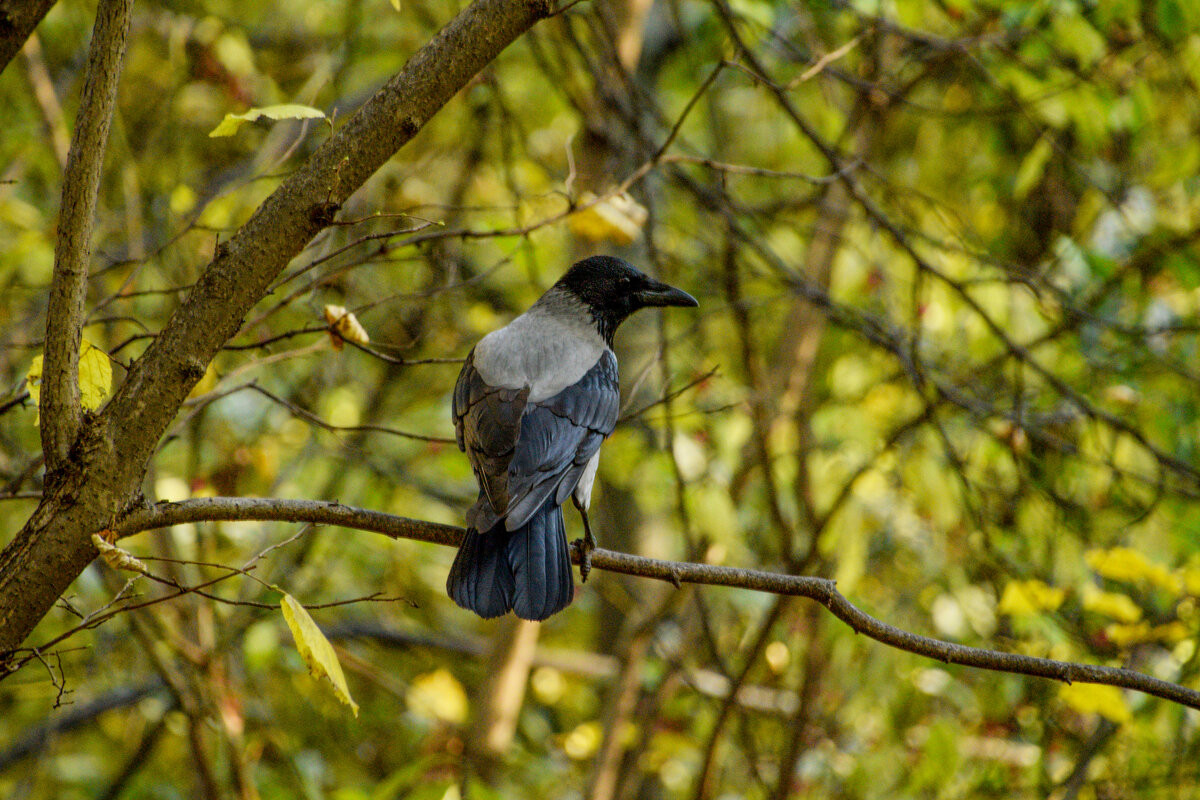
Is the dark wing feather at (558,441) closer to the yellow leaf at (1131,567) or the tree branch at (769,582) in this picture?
the tree branch at (769,582)

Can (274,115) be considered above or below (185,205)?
below

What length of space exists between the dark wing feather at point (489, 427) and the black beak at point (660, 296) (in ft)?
2.75

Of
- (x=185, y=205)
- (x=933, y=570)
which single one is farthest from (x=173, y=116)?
(x=933, y=570)

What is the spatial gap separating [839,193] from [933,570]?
2115mm

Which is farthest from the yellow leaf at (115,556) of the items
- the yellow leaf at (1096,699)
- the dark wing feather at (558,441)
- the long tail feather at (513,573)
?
the yellow leaf at (1096,699)

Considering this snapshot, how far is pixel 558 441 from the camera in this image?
3.04 m

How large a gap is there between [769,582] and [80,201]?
4.83 ft

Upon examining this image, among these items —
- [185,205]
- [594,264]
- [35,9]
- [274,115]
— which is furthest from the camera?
[594,264]

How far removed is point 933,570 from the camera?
5531 mm

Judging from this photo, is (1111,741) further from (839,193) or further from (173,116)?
(173,116)

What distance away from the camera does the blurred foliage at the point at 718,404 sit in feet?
12.3

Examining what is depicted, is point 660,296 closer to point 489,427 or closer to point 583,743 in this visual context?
point 489,427

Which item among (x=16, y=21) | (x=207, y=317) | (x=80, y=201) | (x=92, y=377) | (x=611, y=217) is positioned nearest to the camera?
(x=16, y=21)

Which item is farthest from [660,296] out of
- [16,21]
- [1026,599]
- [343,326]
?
[16,21]
